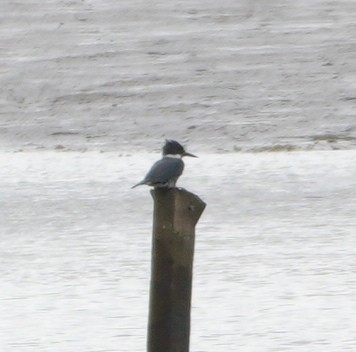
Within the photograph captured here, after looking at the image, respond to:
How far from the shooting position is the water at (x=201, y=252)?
6094 millimetres

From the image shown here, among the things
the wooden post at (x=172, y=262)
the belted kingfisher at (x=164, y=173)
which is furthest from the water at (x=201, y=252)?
the wooden post at (x=172, y=262)

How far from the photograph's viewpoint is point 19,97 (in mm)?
15516

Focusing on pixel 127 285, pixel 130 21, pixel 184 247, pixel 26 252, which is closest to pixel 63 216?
pixel 26 252

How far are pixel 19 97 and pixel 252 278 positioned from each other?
8.59 meters

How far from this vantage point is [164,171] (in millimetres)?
6164

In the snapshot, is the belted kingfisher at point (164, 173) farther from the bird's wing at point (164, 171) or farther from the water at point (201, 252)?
the water at point (201, 252)

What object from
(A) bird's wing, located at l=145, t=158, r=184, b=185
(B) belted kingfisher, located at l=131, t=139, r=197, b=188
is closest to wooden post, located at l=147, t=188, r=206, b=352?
(B) belted kingfisher, located at l=131, t=139, r=197, b=188

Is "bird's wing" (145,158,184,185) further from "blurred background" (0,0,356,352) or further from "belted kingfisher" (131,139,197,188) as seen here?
"blurred background" (0,0,356,352)

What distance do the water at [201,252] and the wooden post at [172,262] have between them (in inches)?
52.0

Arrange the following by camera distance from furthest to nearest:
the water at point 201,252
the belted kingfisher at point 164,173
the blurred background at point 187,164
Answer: the blurred background at point 187,164
the water at point 201,252
the belted kingfisher at point 164,173

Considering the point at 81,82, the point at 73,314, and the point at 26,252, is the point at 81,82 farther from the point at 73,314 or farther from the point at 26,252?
the point at 73,314

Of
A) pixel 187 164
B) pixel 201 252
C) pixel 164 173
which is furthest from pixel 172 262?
pixel 187 164

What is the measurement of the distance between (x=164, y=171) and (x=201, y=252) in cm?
203

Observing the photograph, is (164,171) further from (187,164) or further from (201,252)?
(187,164)
